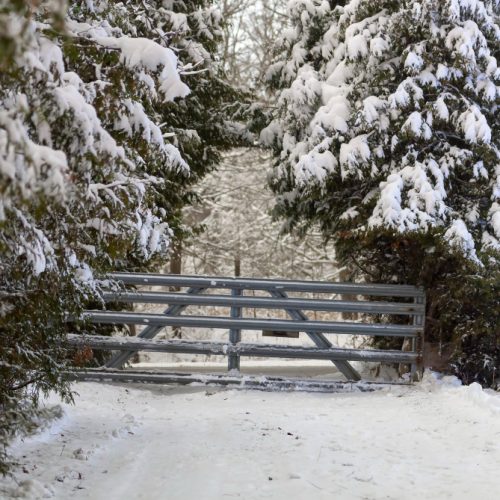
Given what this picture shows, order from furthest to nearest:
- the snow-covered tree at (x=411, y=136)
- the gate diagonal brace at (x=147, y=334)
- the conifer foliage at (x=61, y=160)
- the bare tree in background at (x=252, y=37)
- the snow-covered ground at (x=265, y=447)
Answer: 1. the bare tree in background at (x=252, y=37)
2. the gate diagonal brace at (x=147, y=334)
3. the snow-covered tree at (x=411, y=136)
4. the snow-covered ground at (x=265, y=447)
5. the conifer foliage at (x=61, y=160)

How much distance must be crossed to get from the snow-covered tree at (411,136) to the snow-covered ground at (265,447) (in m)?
1.77

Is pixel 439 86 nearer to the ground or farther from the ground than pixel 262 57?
nearer to the ground

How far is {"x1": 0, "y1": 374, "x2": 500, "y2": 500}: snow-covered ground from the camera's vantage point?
15.3ft

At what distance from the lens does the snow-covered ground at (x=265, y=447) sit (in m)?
4.67

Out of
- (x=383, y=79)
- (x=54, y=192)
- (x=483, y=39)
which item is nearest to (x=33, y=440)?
(x=54, y=192)

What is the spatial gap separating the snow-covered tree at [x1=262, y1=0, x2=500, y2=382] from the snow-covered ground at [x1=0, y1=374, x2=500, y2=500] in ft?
5.81

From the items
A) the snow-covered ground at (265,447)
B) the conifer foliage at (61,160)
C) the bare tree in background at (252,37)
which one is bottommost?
the snow-covered ground at (265,447)

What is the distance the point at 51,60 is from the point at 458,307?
6364 millimetres

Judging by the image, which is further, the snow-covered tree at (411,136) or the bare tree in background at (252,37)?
the bare tree in background at (252,37)

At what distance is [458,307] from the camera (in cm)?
853

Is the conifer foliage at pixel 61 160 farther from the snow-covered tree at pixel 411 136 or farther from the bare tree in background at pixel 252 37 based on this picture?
the bare tree in background at pixel 252 37

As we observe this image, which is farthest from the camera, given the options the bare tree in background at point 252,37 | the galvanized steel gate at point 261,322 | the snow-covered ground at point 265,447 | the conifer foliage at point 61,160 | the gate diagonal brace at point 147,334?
the bare tree in background at point 252,37

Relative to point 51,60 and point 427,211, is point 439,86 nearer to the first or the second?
point 427,211

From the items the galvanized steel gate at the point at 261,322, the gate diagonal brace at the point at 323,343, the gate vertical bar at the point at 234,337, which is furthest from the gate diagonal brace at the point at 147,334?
the gate diagonal brace at the point at 323,343
